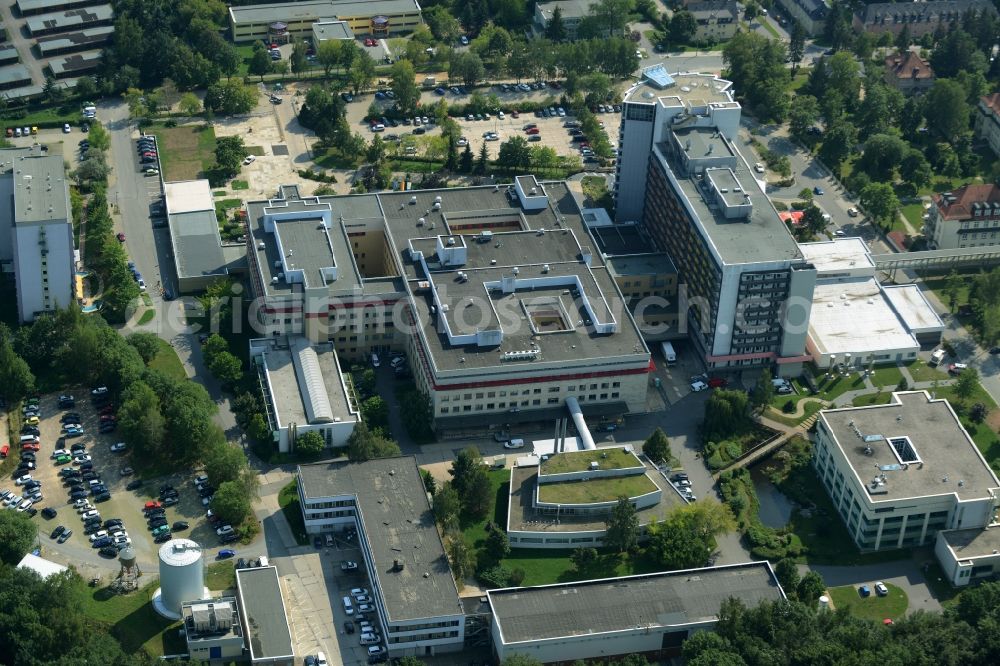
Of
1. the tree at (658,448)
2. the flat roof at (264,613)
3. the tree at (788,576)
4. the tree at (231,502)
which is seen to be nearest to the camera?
the flat roof at (264,613)

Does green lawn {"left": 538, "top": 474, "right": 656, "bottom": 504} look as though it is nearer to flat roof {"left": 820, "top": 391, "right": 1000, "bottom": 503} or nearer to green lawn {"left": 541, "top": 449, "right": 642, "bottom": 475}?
green lawn {"left": 541, "top": 449, "right": 642, "bottom": 475}

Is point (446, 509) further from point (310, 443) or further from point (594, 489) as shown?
point (310, 443)

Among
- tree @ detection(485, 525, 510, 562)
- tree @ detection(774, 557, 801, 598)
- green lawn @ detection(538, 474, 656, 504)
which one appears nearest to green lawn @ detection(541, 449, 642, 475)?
green lawn @ detection(538, 474, 656, 504)

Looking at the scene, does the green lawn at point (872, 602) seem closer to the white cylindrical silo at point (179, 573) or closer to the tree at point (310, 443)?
the tree at point (310, 443)

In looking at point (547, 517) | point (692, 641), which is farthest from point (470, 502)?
point (692, 641)

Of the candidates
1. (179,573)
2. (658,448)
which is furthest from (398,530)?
(658,448)

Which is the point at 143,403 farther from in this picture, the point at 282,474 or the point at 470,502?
the point at 470,502

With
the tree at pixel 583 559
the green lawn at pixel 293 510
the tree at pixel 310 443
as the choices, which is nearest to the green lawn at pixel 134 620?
the green lawn at pixel 293 510
